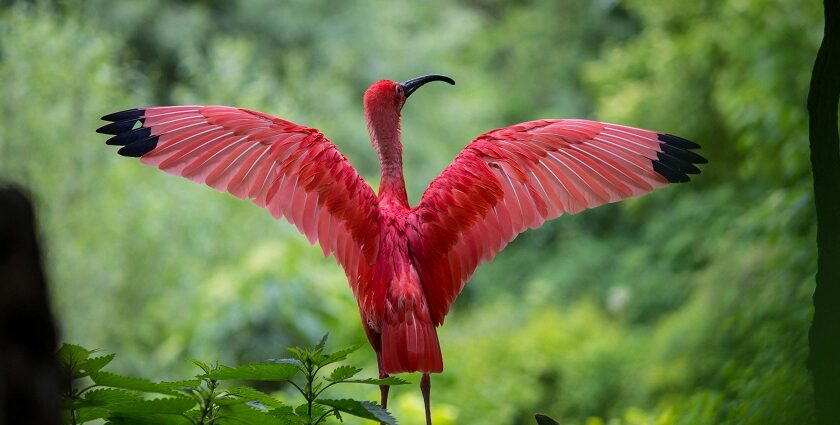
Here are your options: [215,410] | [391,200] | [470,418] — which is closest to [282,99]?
[470,418]

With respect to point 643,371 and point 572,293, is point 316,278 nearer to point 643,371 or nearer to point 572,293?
point 643,371

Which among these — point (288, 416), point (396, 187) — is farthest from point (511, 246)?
point (288, 416)

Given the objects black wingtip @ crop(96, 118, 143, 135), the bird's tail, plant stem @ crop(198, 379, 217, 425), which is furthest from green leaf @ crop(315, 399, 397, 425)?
black wingtip @ crop(96, 118, 143, 135)

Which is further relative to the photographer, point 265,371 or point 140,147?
point 140,147

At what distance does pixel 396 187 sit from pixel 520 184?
24cm

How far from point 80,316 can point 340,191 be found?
4.40m

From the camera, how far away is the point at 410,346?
1820 millimetres

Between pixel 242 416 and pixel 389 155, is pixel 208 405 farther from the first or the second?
pixel 389 155

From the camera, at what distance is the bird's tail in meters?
1.81

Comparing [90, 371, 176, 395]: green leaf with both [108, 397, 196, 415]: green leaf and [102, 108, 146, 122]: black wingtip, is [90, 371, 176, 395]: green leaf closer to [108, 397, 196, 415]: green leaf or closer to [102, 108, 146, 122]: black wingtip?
[108, 397, 196, 415]: green leaf

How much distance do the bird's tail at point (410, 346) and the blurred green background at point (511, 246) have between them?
0.57 metres

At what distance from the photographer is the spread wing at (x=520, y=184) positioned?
6.39 ft

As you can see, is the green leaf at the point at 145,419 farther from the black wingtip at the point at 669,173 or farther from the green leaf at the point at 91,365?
the black wingtip at the point at 669,173

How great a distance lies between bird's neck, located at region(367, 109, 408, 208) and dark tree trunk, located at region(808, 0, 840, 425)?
84 centimetres
